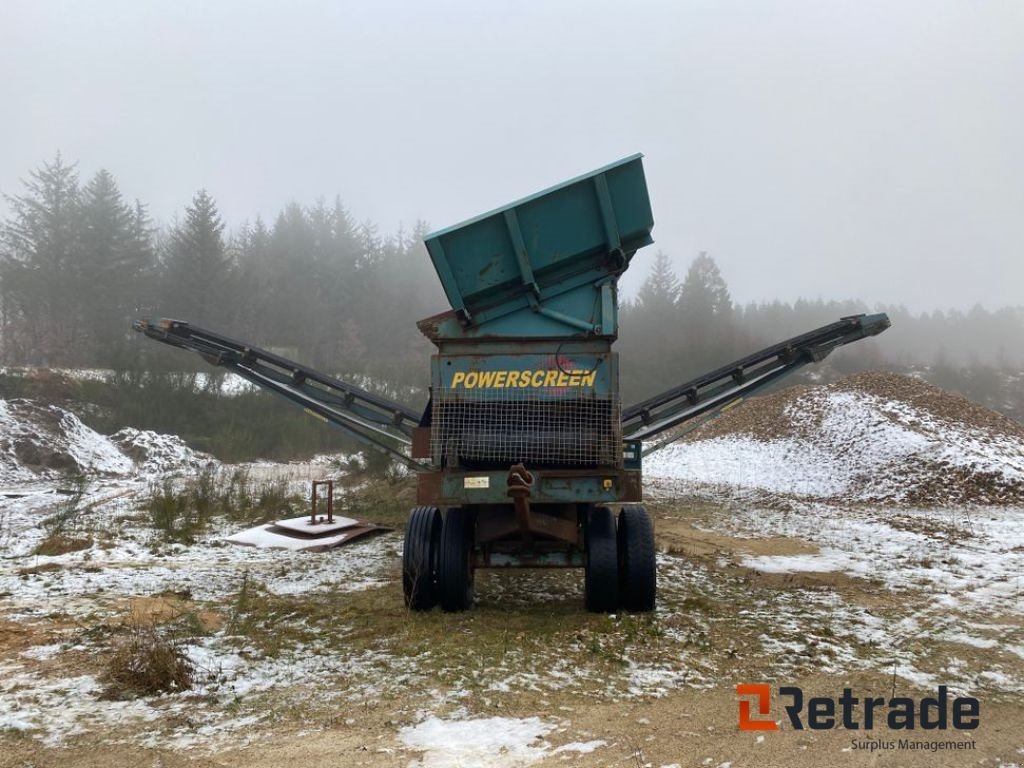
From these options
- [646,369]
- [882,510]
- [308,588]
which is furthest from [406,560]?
[646,369]

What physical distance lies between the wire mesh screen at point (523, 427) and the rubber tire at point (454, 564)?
586 millimetres

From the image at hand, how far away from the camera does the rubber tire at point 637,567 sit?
5.79 metres

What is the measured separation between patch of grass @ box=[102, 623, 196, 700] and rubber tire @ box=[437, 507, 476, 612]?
6.92 feet

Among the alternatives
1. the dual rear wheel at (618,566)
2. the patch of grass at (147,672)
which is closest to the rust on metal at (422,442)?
the dual rear wheel at (618,566)

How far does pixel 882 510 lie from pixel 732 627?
1037 cm

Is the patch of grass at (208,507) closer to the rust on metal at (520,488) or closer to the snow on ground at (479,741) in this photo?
the rust on metal at (520,488)

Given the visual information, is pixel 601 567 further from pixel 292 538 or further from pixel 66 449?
pixel 66 449

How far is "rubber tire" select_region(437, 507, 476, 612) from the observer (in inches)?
229

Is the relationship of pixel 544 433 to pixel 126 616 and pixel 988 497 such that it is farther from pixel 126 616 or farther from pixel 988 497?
pixel 988 497

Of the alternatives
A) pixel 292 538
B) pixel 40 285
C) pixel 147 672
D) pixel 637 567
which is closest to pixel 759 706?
pixel 637 567

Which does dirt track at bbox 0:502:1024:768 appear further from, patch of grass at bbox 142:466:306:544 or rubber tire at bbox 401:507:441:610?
patch of grass at bbox 142:466:306:544

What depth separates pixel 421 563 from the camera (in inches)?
233

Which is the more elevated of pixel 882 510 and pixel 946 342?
pixel 946 342

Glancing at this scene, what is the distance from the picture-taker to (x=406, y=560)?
237 inches
